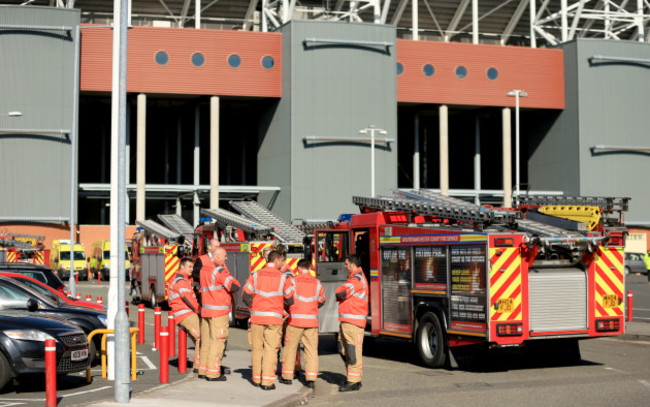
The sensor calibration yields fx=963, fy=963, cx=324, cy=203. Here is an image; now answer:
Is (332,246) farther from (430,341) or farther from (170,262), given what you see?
(170,262)

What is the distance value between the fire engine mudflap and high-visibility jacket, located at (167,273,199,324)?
10.5 ft

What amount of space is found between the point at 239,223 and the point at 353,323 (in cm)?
1167

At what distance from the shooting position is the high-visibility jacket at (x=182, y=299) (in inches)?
583

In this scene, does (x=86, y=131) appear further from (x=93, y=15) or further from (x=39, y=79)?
(x=39, y=79)

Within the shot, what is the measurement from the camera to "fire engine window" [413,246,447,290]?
15.9m

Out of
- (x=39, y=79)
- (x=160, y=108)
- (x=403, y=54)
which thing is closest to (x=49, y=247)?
(x=39, y=79)

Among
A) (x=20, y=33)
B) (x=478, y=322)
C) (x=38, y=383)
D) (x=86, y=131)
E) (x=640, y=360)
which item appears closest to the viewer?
(x=38, y=383)

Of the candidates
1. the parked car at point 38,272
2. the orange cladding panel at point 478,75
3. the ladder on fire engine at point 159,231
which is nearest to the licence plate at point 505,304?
the parked car at point 38,272

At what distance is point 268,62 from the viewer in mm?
58281

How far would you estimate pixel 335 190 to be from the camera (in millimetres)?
57156

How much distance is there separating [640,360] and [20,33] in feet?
153

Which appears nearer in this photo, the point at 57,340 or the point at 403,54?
the point at 57,340

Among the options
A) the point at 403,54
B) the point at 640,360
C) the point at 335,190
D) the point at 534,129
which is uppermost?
the point at 403,54

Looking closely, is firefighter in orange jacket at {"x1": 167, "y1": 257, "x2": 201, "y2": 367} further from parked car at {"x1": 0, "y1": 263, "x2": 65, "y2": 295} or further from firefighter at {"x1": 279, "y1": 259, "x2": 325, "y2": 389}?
parked car at {"x1": 0, "y1": 263, "x2": 65, "y2": 295}
